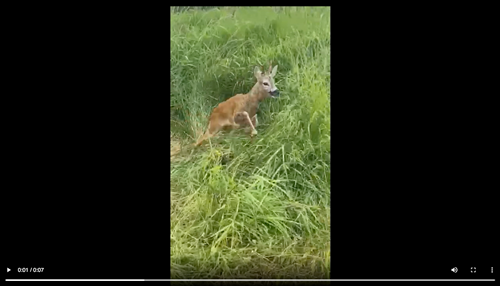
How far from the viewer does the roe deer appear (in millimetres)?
6125

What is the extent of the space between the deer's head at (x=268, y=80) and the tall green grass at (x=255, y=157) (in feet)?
0.16

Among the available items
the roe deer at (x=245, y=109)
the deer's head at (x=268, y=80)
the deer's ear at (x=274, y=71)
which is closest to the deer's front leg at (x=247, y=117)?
the roe deer at (x=245, y=109)

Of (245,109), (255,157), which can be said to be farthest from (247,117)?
(255,157)

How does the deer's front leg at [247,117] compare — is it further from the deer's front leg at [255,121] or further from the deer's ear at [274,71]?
the deer's ear at [274,71]

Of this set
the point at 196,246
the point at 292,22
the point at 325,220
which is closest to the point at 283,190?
the point at 325,220

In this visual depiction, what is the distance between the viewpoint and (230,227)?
19.7 ft

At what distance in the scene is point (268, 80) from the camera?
613 cm

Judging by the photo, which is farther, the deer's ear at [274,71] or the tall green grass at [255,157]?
the deer's ear at [274,71]

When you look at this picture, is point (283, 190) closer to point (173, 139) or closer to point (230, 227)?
point (230, 227)

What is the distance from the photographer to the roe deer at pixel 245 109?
6125 mm

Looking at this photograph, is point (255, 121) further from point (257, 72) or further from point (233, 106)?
point (257, 72)

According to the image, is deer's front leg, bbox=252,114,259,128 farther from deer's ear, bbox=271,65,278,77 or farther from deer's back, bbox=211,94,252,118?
deer's ear, bbox=271,65,278,77

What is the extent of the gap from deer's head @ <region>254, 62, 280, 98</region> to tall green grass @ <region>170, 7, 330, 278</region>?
0.16 ft

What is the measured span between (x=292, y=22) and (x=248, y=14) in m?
0.34
